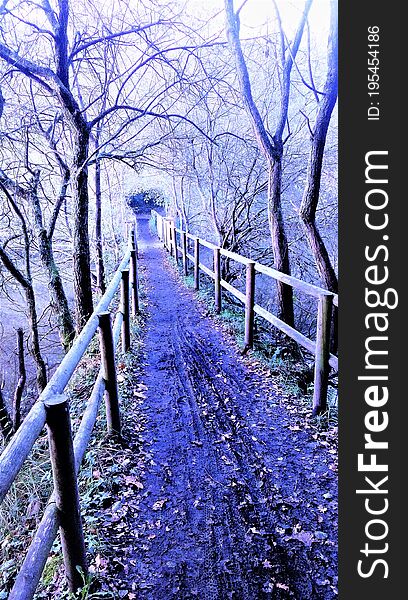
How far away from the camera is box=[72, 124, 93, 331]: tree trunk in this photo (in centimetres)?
676

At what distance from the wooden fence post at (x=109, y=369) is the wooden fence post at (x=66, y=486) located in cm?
131

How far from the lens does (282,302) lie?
23.9ft

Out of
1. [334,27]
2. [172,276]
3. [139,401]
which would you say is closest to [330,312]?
[139,401]

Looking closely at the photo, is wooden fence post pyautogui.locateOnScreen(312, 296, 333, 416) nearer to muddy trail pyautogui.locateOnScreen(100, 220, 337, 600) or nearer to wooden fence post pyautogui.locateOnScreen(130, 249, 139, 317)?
muddy trail pyautogui.locateOnScreen(100, 220, 337, 600)

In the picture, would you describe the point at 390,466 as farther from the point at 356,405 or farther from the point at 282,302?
the point at 282,302

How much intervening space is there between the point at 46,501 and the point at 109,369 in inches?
39.6

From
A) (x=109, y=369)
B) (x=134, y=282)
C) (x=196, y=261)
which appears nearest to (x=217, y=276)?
(x=134, y=282)

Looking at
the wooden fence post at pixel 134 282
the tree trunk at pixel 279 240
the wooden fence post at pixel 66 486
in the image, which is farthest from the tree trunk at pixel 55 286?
the wooden fence post at pixel 66 486

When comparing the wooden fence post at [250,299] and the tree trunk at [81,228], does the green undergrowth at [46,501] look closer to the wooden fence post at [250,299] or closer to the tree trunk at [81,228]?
the wooden fence post at [250,299]

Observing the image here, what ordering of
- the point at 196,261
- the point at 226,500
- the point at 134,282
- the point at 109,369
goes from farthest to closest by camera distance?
the point at 196,261 < the point at 134,282 < the point at 109,369 < the point at 226,500

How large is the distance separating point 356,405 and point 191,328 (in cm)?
526

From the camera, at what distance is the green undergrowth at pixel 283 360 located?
13.6ft

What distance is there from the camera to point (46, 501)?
9.57 feet

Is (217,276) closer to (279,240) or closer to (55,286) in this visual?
(279,240)
